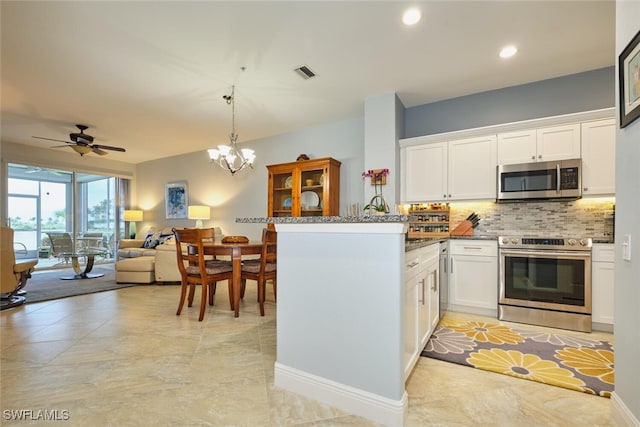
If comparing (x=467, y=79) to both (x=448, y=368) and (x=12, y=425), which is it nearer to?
(x=448, y=368)

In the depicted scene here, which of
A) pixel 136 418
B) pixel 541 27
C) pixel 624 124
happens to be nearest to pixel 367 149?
pixel 541 27

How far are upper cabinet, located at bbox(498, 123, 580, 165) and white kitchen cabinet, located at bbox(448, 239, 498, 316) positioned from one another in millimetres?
994

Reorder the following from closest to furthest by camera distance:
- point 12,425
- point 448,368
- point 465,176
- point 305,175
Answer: point 12,425 → point 448,368 → point 465,176 → point 305,175

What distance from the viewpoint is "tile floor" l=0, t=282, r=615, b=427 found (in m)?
1.47

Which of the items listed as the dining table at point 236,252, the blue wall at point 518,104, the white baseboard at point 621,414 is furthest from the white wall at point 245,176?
the white baseboard at point 621,414

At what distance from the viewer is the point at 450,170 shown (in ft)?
11.5

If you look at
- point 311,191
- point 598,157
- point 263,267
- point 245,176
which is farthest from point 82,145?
point 598,157

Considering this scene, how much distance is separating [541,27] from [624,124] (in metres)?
1.48

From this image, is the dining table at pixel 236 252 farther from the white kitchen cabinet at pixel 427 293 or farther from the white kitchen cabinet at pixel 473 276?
the white kitchen cabinet at pixel 473 276

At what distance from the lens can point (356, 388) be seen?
151 cm

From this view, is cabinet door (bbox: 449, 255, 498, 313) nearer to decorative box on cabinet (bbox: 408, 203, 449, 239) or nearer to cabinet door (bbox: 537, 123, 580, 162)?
decorative box on cabinet (bbox: 408, 203, 449, 239)

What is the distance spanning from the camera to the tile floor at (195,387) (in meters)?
1.47

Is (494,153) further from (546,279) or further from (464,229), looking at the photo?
(546,279)

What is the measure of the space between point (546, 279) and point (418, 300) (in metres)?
1.81
